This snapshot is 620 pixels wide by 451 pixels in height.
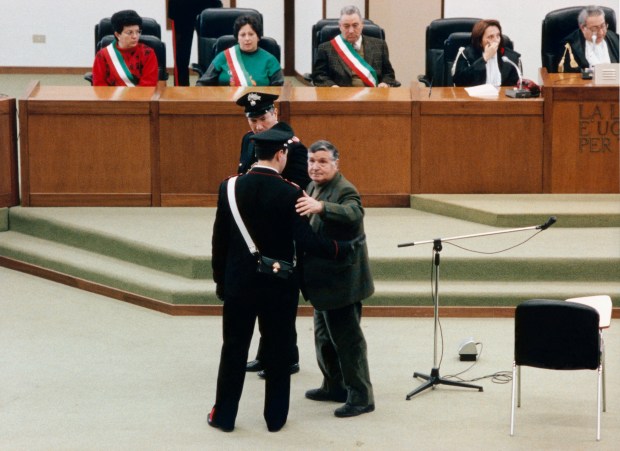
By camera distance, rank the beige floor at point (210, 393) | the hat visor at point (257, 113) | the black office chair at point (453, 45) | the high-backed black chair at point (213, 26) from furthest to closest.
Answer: the high-backed black chair at point (213, 26) → the black office chair at point (453, 45) → the hat visor at point (257, 113) → the beige floor at point (210, 393)

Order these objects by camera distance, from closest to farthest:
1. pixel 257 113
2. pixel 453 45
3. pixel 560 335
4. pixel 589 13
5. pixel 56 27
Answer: pixel 560 335, pixel 257 113, pixel 589 13, pixel 453 45, pixel 56 27

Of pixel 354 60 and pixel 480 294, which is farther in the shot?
pixel 354 60

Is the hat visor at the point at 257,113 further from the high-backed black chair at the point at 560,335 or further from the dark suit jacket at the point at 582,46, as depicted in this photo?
the dark suit jacket at the point at 582,46

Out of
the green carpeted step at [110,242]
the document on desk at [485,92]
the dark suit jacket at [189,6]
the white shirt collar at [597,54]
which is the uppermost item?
the dark suit jacket at [189,6]

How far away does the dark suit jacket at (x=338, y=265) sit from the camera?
573 centimetres

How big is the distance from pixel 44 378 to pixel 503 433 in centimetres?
240

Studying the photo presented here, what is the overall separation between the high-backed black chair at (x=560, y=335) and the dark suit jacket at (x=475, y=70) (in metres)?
4.64

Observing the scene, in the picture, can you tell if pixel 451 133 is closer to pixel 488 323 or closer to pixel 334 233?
pixel 488 323

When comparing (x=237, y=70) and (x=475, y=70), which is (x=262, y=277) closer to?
(x=237, y=70)

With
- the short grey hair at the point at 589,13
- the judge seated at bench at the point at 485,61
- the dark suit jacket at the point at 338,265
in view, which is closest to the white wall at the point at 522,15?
the short grey hair at the point at 589,13

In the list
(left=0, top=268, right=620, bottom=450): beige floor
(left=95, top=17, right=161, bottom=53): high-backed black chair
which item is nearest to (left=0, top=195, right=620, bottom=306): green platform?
(left=0, top=268, right=620, bottom=450): beige floor

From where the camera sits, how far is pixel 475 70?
32.5ft

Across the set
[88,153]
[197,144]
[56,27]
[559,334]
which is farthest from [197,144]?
[56,27]

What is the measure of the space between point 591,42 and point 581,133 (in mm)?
1487
